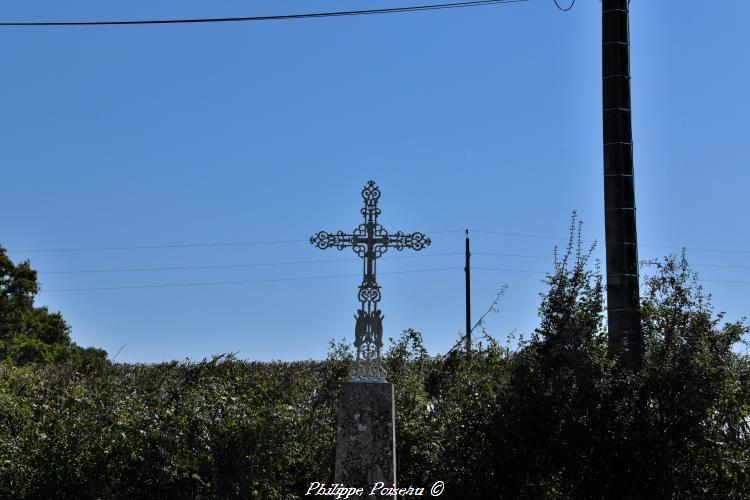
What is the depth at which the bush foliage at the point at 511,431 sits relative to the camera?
34.1 feet

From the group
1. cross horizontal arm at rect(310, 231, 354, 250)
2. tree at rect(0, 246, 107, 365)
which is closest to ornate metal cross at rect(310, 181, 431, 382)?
cross horizontal arm at rect(310, 231, 354, 250)

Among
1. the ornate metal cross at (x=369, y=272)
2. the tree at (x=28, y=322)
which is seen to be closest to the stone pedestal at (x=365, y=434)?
the ornate metal cross at (x=369, y=272)

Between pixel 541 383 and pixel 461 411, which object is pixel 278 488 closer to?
pixel 461 411

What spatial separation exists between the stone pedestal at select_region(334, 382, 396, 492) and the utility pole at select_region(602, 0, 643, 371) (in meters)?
2.81

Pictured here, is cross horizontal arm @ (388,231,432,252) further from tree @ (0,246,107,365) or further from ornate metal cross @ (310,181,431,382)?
tree @ (0,246,107,365)

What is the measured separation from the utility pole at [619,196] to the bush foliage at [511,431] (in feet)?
0.61

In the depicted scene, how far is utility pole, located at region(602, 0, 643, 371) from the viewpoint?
1085cm

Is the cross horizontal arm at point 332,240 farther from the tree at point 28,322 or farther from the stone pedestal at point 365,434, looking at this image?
the tree at point 28,322

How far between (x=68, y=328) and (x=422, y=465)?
1298 inches

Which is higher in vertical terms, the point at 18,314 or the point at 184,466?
the point at 18,314

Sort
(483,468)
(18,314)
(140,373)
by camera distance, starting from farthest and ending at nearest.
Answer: (18,314)
(140,373)
(483,468)

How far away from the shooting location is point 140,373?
18.8 m

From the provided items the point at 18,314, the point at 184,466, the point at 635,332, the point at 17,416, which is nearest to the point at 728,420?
the point at 635,332

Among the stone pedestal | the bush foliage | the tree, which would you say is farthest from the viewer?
the tree
